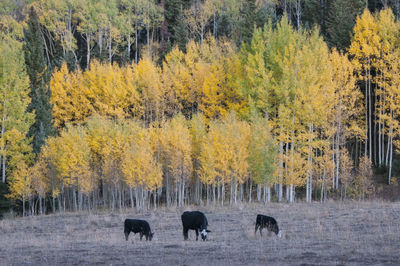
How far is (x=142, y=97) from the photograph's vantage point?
5597 centimetres

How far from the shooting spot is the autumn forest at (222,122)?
126 ft

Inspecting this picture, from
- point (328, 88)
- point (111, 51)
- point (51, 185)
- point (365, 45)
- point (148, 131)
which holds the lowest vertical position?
point (51, 185)

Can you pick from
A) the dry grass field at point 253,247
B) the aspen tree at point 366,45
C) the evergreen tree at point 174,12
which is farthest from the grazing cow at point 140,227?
the evergreen tree at point 174,12

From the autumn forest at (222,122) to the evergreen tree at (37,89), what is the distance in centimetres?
13

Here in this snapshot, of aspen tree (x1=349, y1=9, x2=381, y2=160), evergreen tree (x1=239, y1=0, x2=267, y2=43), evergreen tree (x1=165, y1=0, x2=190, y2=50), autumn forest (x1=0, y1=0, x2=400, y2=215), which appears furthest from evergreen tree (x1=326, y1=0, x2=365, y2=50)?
evergreen tree (x1=165, y1=0, x2=190, y2=50)

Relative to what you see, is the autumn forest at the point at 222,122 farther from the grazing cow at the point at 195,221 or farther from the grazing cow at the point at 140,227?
the grazing cow at the point at 195,221

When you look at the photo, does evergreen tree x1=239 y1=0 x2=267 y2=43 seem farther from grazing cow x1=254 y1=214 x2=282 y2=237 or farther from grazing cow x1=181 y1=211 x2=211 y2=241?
grazing cow x1=181 y1=211 x2=211 y2=241

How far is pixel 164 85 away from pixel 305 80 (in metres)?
20.3

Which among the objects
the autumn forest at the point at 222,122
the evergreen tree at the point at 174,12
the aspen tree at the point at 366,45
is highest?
the evergreen tree at the point at 174,12

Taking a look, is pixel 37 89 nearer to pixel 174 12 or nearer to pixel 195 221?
pixel 174 12

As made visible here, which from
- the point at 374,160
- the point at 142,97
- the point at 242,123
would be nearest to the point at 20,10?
the point at 142,97

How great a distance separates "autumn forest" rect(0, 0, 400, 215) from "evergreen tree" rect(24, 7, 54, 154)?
0.43 feet

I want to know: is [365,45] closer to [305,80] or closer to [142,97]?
[305,80]

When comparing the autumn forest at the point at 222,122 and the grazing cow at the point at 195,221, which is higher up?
the autumn forest at the point at 222,122
